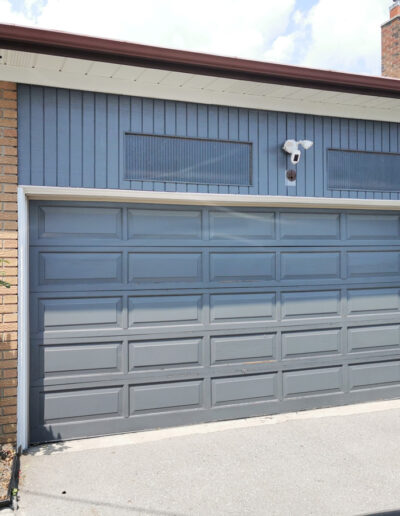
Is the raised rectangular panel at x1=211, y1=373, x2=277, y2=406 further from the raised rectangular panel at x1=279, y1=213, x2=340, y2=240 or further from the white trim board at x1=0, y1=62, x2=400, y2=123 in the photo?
the white trim board at x1=0, y1=62, x2=400, y2=123

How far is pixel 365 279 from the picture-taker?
5.47 m

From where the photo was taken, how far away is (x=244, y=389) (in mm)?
4961

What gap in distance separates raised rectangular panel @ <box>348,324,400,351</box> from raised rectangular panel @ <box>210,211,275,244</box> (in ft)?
5.05

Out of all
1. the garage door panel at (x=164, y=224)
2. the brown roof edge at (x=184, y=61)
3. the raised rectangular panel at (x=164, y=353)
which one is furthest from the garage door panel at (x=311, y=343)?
the brown roof edge at (x=184, y=61)

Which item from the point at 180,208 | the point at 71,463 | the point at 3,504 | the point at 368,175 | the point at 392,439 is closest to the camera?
the point at 3,504

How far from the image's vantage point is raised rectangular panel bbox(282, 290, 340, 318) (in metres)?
5.16

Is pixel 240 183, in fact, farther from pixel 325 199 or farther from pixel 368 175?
pixel 368 175

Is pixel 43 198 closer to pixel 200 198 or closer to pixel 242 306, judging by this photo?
pixel 200 198

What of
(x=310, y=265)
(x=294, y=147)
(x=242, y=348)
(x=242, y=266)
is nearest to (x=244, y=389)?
(x=242, y=348)

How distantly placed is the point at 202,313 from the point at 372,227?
Result: 229 cm

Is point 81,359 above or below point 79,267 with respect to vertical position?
below

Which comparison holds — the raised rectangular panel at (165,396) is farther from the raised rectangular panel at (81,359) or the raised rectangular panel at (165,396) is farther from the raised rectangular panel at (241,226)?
the raised rectangular panel at (241,226)

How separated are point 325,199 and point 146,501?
11.1 feet

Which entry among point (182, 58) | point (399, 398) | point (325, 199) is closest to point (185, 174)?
point (182, 58)
